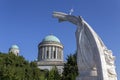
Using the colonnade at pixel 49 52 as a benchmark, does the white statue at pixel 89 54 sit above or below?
below

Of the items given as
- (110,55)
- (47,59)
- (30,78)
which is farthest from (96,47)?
(47,59)

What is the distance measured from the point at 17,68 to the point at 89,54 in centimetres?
2771

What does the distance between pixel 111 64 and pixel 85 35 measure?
2134mm

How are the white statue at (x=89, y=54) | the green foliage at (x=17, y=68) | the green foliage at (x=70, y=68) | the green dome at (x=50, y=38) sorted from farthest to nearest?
1. the green dome at (x=50, y=38)
2. the green foliage at (x=70, y=68)
3. the green foliage at (x=17, y=68)
4. the white statue at (x=89, y=54)

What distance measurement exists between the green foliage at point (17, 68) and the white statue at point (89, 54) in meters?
23.6

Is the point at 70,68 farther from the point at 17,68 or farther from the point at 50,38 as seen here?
the point at 50,38

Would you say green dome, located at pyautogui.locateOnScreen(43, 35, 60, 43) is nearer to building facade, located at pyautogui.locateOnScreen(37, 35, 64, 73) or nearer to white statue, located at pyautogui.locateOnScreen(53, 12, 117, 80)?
building facade, located at pyautogui.locateOnScreen(37, 35, 64, 73)

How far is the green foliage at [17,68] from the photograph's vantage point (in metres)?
41.3

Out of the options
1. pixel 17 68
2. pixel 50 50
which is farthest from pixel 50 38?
pixel 17 68

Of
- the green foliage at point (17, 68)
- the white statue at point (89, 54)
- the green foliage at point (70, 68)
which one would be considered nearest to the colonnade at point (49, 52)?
the green foliage at point (17, 68)

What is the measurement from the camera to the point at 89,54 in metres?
17.6

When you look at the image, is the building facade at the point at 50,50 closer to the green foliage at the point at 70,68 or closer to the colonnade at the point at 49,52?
the colonnade at the point at 49,52

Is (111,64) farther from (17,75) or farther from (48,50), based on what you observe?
(48,50)

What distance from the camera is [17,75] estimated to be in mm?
41469
